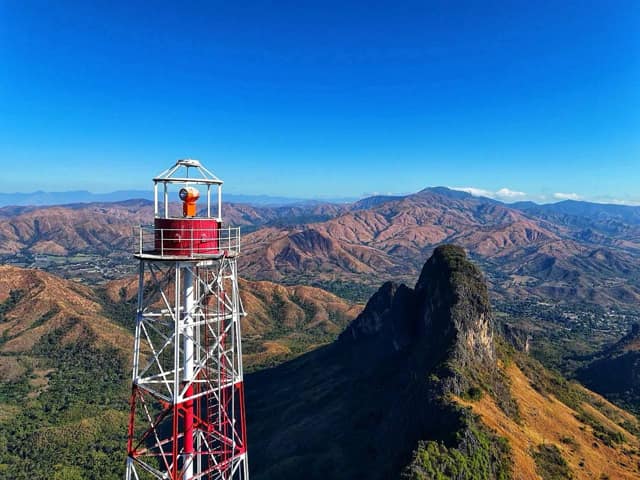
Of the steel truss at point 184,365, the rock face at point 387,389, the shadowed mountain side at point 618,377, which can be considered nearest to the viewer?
the steel truss at point 184,365

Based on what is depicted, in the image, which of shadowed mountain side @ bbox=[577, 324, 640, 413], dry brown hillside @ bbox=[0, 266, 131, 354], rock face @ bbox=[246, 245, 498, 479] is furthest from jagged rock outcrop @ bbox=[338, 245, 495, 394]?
dry brown hillside @ bbox=[0, 266, 131, 354]

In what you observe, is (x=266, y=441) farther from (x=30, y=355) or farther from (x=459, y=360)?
(x=30, y=355)

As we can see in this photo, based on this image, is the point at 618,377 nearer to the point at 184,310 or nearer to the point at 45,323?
the point at 184,310

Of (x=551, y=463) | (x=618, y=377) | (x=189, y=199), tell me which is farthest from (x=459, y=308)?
(x=618, y=377)

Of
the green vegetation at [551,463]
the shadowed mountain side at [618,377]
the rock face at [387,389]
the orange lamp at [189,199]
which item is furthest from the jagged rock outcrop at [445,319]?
the shadowed mountain side at [618,377]

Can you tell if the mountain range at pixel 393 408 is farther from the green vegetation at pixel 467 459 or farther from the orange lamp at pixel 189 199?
the orange lamp at pixel 189 199
